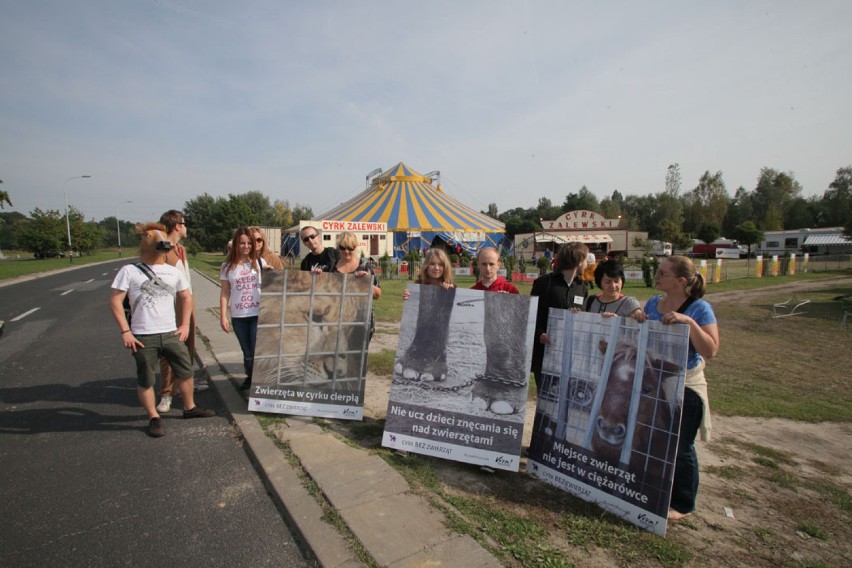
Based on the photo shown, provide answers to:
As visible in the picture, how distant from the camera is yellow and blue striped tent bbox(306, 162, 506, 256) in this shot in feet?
107

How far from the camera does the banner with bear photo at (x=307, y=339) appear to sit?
4.08m

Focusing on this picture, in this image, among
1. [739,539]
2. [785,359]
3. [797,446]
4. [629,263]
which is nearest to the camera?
[739,539]

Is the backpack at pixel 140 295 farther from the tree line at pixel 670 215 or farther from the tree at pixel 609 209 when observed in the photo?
the tree at pixel 609 209

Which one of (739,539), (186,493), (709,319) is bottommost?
(186,493)

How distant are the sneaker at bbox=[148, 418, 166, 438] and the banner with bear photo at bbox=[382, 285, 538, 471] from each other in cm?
208

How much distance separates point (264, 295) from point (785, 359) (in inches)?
321

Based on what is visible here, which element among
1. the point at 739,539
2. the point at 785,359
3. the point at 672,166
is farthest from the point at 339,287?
the point at 672,166

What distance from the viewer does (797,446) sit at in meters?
3.91

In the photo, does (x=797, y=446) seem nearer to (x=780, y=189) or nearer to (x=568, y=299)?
(x=568, y=299)

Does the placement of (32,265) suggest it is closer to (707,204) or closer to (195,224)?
(195,224)

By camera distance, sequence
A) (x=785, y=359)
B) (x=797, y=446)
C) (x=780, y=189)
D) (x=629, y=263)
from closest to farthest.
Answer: (x=797, y=446) → (x=785, y=359) → (x=629, y=263) → (x=780, y=189)

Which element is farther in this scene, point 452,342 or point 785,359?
point 785,359

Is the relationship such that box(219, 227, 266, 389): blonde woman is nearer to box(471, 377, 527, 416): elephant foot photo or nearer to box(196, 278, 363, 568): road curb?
box(196, 278, 363, 568): road curb

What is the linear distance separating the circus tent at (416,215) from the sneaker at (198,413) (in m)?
27.9
